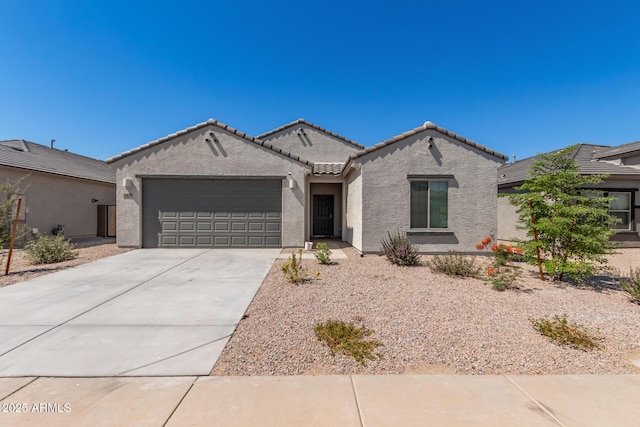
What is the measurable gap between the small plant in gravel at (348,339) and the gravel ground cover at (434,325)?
3.9 inches

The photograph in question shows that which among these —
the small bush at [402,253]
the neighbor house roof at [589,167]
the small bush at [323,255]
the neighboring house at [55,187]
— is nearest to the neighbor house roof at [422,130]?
the neighbor house roof at [589,167]

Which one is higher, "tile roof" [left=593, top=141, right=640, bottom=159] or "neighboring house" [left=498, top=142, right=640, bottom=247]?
"tile roof" [left=593, top=141, right=640, bottom=159]

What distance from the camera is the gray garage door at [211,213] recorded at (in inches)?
435

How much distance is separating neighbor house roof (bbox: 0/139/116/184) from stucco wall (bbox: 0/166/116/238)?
0.29 meters

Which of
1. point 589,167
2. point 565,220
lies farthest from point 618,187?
point 565,220

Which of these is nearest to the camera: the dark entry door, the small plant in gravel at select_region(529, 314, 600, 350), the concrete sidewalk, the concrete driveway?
the concrete sidewalk

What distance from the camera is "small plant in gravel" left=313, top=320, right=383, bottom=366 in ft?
10.4

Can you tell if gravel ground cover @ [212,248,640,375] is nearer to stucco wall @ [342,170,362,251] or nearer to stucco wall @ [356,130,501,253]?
stucco wall @ [356,130,501,253]

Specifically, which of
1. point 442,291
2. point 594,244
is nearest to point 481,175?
point 594,244

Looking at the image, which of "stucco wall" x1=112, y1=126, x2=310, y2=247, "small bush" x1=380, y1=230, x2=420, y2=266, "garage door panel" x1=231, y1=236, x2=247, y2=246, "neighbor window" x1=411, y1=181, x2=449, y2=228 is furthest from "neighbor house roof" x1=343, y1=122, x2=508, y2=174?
"garage door panel" x1=231, y1=236, x2=247, y2=246

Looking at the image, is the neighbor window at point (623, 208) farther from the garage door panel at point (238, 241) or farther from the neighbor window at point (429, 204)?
the garage door panel at point (238, 241)

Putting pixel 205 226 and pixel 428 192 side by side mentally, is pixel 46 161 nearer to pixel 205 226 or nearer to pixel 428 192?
pixel 205 226

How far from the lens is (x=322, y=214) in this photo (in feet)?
47.6

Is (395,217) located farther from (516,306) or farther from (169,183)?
(169,183)
